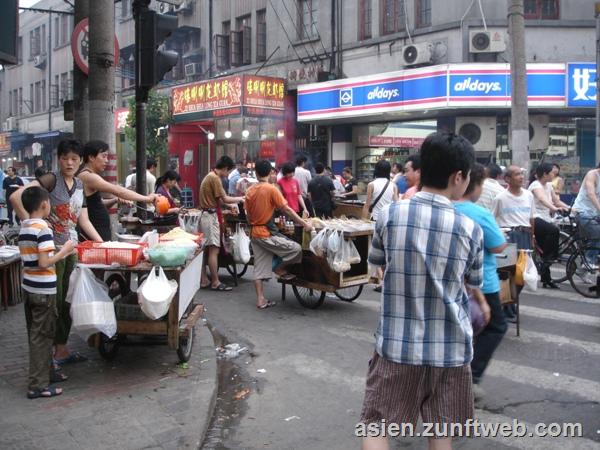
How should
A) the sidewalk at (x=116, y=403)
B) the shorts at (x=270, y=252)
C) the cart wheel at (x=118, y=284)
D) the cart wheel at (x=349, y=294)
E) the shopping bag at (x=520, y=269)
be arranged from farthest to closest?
the cart wheel at (x=349, y=294), the shorts at (x=270, y=252), the cart wheel at (x=118, y=284), the shopping bag at (x=520, y=269), the sidewalk at (x=116, y=403)

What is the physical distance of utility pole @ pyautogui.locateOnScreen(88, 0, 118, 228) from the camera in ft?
25.5

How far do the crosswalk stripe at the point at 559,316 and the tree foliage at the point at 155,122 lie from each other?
17.7 metres

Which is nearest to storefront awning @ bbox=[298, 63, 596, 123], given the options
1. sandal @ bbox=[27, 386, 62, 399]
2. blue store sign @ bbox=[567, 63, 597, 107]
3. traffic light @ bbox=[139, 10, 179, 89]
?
blue store sign @ bbox=[567, 63, 597, 107]

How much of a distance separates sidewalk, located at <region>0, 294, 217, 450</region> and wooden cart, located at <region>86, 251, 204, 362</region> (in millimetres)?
159

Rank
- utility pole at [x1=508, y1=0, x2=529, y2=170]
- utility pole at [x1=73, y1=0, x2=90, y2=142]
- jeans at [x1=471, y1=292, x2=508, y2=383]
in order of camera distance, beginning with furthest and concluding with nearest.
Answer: utility pole at [x1=508, y1=0, x2=529, y2=170] < utility pole at [x1=73, y1=0, x2=90, y2=142] < jeans at [x1=471, y1=292, x2=508, y2=383]

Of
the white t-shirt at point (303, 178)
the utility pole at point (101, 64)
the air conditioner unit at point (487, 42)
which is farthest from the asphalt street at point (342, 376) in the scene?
the air conditioner unit at point (487, 42)

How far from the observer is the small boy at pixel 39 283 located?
459 cm

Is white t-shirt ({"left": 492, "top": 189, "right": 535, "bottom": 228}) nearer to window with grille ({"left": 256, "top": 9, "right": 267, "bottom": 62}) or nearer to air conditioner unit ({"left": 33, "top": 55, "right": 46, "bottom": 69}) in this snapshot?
window with grille ({"left": 256, "top": 9, "right": 267, "bottom": 62})

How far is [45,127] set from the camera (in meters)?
39.9

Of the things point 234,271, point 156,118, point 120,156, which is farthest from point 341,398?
point 120,156

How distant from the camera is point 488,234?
427cm

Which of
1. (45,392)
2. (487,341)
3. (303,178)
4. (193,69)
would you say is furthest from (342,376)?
(193,69)

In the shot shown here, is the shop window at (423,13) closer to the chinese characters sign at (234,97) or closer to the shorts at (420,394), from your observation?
the chinese characters sign at (234,97)

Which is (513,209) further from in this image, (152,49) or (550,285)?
(152,49)
